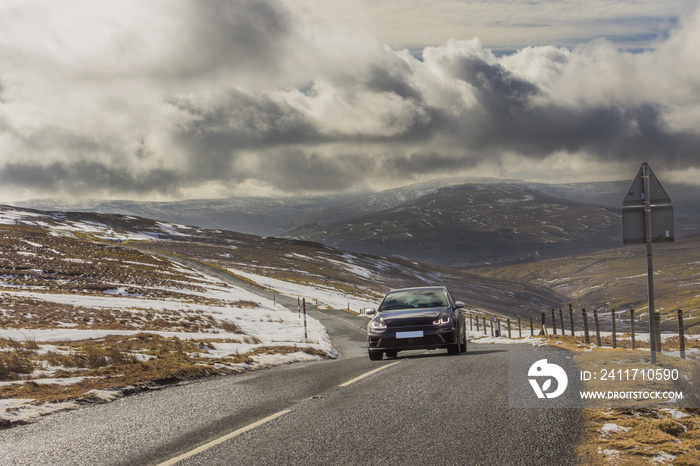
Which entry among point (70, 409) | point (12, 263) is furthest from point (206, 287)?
point (70, 409)

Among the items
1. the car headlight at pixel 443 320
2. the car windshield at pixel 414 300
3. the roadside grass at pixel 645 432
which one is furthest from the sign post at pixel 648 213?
the car windshield at pixel 414 300

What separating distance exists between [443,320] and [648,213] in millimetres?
6408

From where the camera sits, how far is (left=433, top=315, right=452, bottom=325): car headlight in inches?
621

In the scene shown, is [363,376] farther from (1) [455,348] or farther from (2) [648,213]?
(2) [648,213]

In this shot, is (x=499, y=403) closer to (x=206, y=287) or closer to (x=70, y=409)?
(x=70, y=409)

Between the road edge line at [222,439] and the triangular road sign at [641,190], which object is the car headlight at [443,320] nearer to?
the triangular road sign at [641,190]

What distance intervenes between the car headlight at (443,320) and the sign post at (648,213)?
5.63m

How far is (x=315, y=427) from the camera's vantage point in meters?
7.33

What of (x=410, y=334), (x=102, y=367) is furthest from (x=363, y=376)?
(x=102, y=367)

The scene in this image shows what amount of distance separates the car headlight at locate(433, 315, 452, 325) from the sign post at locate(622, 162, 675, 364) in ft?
18.5

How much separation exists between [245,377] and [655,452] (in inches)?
355

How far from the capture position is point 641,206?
11.0 meters

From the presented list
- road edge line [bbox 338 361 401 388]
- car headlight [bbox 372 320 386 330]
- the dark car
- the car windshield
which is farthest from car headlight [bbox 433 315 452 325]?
road edge line [bbox 338 361 401 388]

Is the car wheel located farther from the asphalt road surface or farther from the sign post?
the sign post
